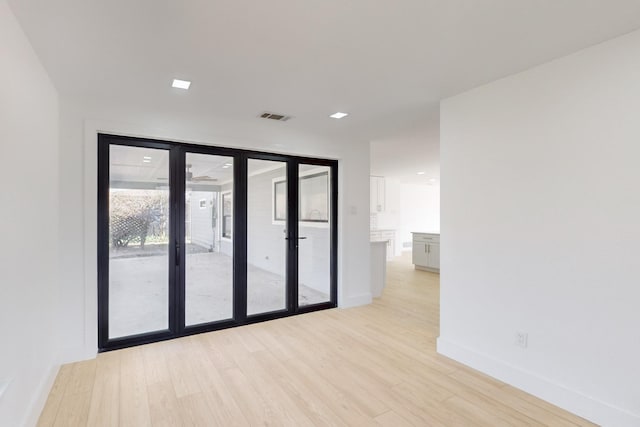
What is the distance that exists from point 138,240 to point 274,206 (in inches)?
64.5

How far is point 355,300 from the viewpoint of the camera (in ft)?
15.8

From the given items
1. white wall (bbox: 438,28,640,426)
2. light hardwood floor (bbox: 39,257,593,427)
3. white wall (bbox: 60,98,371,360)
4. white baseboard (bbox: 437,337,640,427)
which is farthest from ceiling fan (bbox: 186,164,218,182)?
white baseboard (bbox: 437,337,640,427)

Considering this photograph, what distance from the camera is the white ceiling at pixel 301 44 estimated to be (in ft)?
5.82

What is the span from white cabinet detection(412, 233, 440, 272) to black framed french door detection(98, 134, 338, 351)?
Result: 3.54 m

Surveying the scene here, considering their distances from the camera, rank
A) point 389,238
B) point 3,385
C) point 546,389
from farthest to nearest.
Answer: point 389,238
point 546,389
point 3,385

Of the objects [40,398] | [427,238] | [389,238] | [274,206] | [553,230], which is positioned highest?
[274,206]

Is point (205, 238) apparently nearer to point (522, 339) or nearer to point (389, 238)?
point (522, 339)

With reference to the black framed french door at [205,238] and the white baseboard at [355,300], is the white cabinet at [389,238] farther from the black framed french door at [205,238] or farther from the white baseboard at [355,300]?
the black framed french door at [205,238]

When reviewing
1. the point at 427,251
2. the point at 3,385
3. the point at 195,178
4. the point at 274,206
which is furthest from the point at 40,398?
the point at 427,251

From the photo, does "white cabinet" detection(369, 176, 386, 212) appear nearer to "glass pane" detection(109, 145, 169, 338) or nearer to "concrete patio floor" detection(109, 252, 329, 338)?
"concrete patio floor" detection(109, 252, 329, 338)

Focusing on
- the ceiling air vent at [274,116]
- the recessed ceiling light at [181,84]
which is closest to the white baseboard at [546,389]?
the ceiling air vent at [274,116]

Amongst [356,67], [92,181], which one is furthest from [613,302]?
[92,181]

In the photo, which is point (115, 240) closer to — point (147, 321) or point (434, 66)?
point (147, 321)

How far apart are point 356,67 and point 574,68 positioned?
1.55 metres
